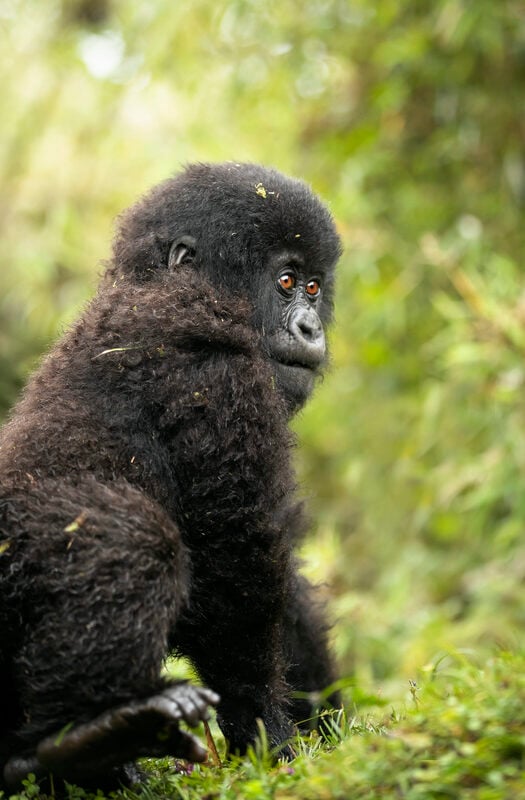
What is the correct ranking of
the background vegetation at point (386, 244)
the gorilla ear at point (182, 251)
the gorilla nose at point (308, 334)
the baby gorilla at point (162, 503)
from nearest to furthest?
1. the baby gorilla at point (162, 503)
2. the gorilla ear at point (182, 251)
3. the gorilla nose at point (308, 334)
4. the background vegetation at point (386, 244)

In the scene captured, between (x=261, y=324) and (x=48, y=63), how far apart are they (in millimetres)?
7849

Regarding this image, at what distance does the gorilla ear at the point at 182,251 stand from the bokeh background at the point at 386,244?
2.85 metres

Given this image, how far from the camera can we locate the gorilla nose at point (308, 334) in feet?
13.4

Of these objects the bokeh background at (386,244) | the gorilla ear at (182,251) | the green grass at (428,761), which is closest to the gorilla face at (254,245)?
the gorilla ear at (182,251)

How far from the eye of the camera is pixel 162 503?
3.26m

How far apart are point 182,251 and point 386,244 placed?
14.8ft

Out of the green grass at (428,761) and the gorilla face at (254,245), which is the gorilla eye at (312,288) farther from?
the green grass at (428,761)

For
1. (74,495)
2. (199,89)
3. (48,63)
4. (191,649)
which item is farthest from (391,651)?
(48,63)

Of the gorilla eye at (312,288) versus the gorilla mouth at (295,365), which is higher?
the gorilla eye at (312,288)

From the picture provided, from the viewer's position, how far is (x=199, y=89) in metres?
9.09

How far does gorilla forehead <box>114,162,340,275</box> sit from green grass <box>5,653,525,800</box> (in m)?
1.96

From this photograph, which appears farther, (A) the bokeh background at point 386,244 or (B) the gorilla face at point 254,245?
(A) the bokeh background at point 386,244

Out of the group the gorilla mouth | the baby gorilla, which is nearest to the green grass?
the baby gorilla

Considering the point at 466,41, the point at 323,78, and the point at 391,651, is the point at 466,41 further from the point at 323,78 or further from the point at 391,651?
the point at 391,651
